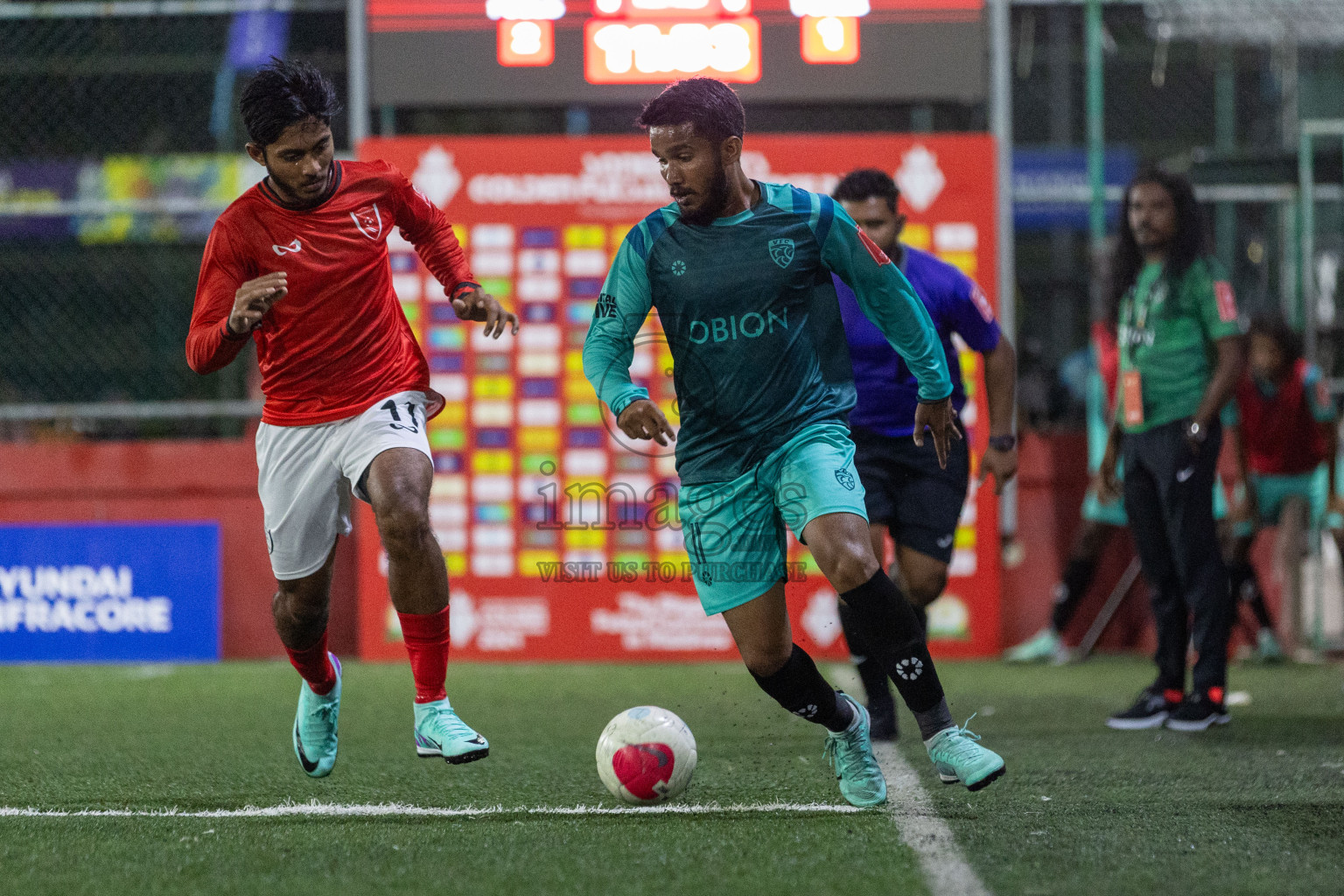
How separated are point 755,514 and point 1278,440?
5.85 metres

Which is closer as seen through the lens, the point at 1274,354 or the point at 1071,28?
the point at 1274,354

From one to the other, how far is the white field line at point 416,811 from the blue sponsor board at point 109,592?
4846 millimetres

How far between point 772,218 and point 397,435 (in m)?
1.30

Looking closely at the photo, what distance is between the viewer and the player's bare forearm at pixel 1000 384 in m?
5.34

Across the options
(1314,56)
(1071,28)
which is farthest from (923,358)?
(1071,28)

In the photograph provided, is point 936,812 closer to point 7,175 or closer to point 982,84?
point 982,84

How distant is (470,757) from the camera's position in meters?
4.02


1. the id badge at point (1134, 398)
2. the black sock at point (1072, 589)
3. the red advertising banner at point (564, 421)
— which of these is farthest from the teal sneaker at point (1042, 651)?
the id badge at point (1134, 398)

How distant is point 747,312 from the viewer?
386 cm

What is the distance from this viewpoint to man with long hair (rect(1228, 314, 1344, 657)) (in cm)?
858

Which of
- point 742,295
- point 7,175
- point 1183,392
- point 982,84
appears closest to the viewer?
point 742,295

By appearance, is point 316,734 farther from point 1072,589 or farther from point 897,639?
point 1072,589

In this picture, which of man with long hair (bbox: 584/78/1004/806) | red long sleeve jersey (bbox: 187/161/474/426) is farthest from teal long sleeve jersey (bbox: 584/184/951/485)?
red long sleeve jersey (bbox: 187/161/474/426)

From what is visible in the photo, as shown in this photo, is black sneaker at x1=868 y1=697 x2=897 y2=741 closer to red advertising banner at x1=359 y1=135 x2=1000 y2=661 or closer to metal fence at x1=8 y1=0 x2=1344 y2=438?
red advertising banner at x1=359 y1=135 x2=1000 y2=661
